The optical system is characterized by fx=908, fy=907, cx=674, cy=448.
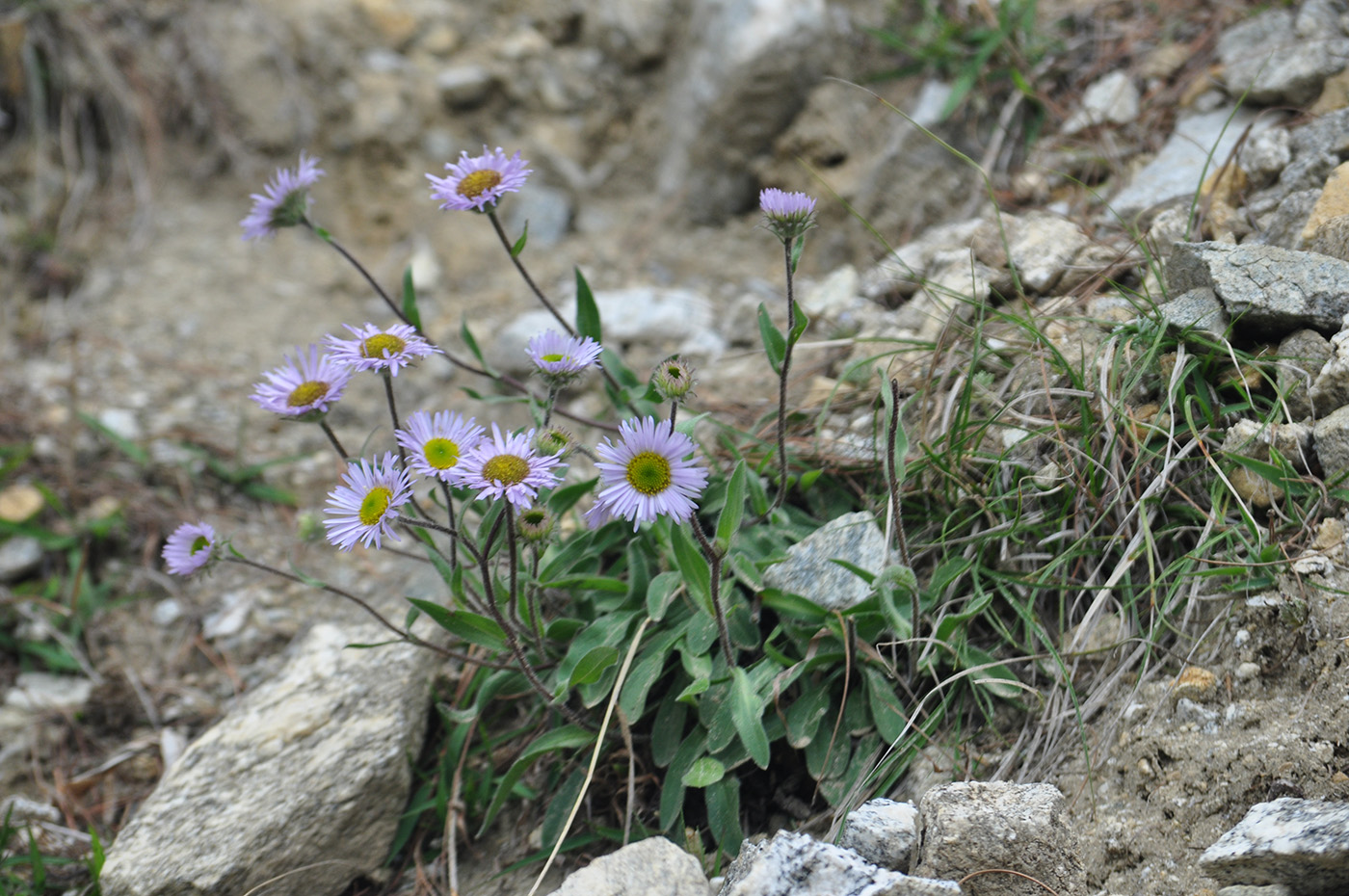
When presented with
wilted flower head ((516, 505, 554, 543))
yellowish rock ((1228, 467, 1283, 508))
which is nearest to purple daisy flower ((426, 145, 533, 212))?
wilted flower head ((516, 505, 554, 543))

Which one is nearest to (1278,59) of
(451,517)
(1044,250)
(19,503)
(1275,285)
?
(1044,250)

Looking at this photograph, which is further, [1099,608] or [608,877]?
[1099,608]

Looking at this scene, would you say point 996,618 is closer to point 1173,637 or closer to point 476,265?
point 1173,637

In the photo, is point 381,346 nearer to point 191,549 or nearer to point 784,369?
point 191,549

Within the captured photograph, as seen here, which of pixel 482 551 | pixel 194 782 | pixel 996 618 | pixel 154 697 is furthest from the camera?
pixel 154 697

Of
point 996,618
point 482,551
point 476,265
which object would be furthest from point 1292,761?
point 476,265

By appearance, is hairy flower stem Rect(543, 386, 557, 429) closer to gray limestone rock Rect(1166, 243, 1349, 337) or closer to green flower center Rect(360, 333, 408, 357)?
green flower center Rect(360, 333, 408, 357)
